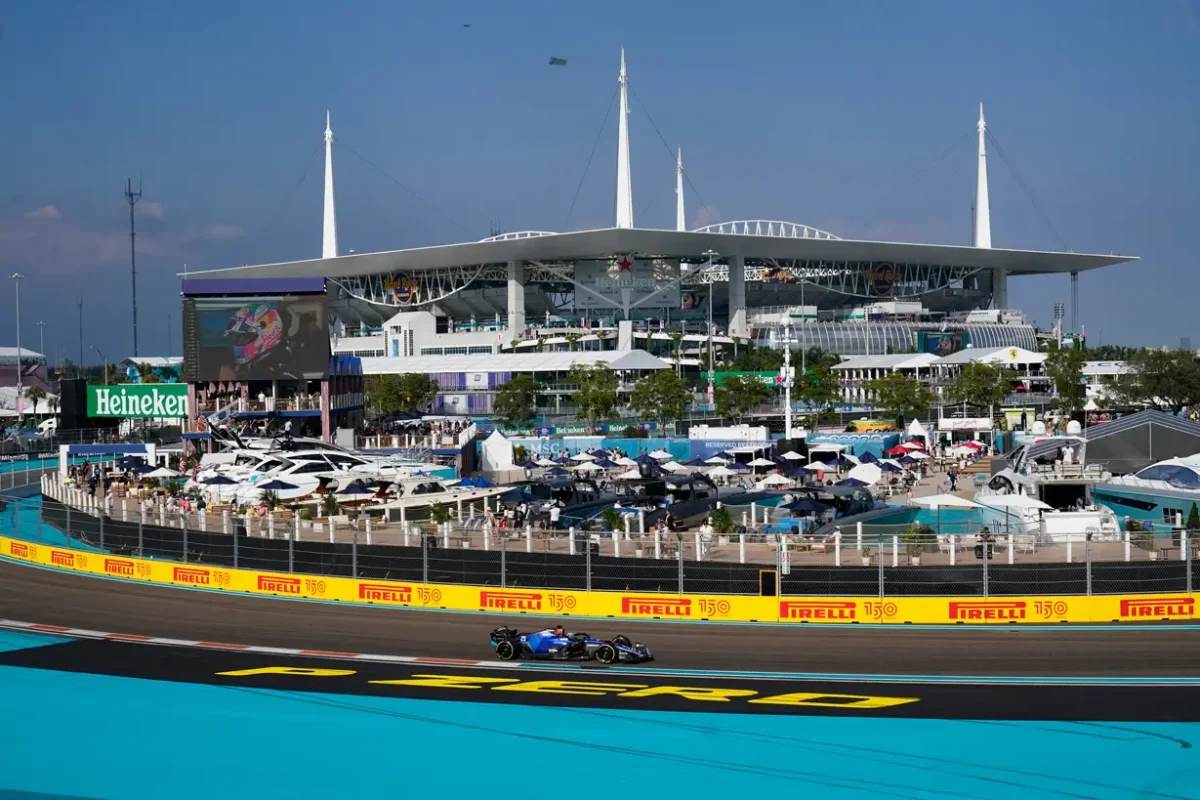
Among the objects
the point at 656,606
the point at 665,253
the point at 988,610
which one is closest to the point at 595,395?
the point at 665,253

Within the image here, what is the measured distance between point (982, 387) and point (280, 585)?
68321 millimetres

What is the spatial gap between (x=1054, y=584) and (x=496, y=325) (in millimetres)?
117795

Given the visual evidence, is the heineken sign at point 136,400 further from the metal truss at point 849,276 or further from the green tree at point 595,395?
the metal truss at point 849,276

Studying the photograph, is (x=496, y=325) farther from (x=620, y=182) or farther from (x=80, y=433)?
(x=80, y=433)

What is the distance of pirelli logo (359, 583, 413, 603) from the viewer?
28844 mm

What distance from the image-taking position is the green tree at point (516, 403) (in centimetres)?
8906

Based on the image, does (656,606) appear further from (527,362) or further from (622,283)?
(622,283)

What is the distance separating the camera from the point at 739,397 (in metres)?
85.2

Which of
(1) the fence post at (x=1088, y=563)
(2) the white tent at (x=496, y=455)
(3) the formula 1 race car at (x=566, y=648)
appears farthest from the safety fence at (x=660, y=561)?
(2) the white tent at (x=496, y=455)

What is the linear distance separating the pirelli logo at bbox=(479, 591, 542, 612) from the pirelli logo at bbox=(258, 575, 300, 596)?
5419mm

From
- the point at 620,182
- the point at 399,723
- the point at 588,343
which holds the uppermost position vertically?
the point at 620,182

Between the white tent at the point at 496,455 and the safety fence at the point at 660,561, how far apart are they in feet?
75.9

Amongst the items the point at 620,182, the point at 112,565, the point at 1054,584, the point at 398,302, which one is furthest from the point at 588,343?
the point at 1054,584

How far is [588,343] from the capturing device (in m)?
126
